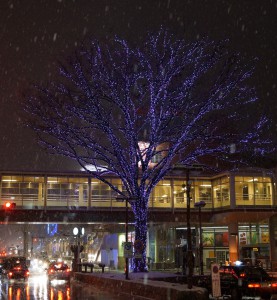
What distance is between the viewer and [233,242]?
156 feet

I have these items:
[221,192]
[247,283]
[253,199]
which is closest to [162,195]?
[221,192]

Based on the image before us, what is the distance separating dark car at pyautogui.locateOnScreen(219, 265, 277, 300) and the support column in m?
24.3

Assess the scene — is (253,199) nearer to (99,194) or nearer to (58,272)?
(99,194)

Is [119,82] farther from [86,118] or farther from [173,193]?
[173,193]

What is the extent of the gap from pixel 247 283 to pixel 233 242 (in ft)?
85.9

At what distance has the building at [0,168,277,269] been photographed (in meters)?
44.6

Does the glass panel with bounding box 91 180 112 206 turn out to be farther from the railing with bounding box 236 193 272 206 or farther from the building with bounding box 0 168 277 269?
the railing with bounding box 236 193 272 206

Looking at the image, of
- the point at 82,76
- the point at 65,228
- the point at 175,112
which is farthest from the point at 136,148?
the point at 65,228

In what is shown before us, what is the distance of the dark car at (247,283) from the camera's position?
2119cm

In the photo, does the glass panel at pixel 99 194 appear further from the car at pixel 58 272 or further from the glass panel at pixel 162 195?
the car at pixel 58 272

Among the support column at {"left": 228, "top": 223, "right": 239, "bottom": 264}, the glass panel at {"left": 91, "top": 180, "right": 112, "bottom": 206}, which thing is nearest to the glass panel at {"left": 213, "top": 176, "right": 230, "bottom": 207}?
the support column at {"left": 228, "top": 223, "right": 239, "bottom": 264}

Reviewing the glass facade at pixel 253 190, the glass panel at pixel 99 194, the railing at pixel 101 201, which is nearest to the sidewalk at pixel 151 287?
the railing at pixel 101 201

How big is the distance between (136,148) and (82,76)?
4926 millimetres

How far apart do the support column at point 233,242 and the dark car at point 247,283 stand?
24.3 meters
